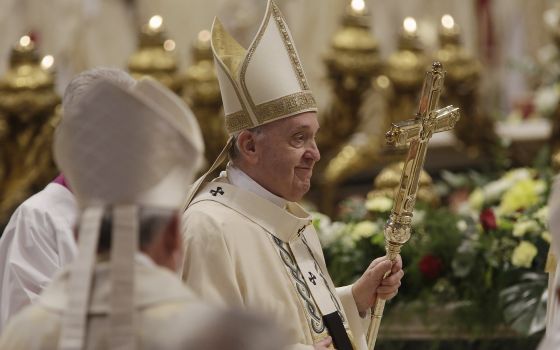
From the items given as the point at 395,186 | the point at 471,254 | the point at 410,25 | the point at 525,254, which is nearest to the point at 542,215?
the point at 525,254

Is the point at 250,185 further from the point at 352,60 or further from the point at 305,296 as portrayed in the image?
the point at 352,60

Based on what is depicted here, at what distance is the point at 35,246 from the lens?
472cm

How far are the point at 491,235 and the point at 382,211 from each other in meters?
0.60

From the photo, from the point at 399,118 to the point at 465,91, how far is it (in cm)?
68

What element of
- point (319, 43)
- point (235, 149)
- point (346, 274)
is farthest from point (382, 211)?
point (319, 43)

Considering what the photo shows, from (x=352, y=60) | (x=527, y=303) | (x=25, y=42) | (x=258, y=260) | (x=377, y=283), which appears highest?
(x=258, y=260)

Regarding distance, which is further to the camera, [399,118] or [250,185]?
[399,118]

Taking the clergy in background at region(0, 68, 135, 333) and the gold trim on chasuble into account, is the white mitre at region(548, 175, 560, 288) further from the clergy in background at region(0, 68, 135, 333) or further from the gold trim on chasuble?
the clergy in background at region(0, 68, 135, 333)

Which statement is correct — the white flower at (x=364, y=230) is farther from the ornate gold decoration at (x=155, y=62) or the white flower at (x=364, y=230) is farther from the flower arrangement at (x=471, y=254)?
the ornate gold decoration at (x=155, y=62)

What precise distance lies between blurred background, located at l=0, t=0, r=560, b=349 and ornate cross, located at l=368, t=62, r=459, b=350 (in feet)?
1.81

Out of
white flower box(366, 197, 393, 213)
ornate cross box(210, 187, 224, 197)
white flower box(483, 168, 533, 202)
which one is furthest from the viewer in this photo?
white flower box(483, 168, 533, 202)

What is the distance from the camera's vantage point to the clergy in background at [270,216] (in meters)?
4.20

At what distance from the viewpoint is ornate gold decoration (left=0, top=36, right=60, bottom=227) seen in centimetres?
890

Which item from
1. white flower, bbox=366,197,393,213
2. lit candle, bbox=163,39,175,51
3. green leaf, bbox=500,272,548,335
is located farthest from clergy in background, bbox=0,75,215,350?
lit candle, bbox=163,39,175,51
